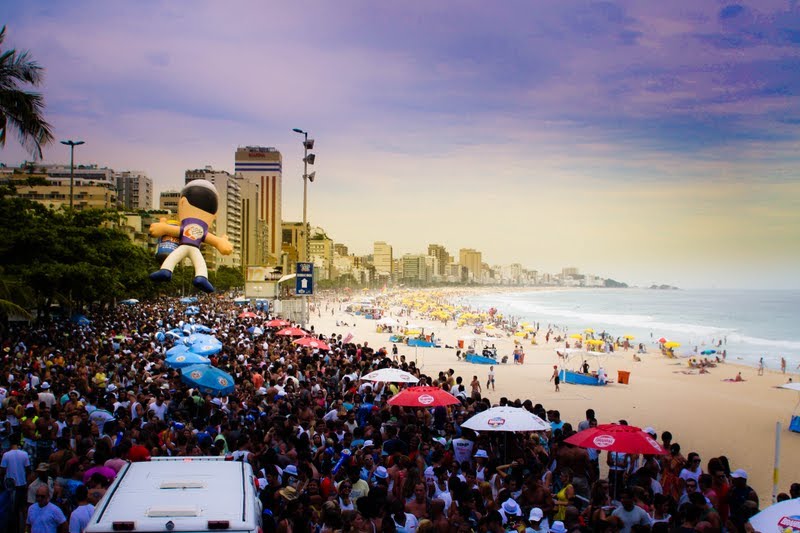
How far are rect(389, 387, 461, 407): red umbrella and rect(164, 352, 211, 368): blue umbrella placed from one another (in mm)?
6785

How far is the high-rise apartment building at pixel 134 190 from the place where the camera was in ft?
447

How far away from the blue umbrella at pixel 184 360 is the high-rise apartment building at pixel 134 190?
12922 centimetres

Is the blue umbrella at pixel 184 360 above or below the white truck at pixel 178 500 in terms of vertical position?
below

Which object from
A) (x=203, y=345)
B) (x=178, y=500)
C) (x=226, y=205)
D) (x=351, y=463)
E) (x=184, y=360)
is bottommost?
(x=351, y=463)

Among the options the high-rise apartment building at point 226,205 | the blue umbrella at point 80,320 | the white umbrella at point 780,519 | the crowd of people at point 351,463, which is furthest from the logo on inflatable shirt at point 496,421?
the high-rise apartment building at point 226,205

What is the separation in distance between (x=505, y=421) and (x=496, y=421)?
0.46 ft

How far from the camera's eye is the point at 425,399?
36.8 feet

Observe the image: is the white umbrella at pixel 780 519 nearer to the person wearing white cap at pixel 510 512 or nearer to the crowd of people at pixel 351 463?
the crowd of people at pixel 351 463

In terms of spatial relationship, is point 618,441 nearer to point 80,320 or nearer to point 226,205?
point 80,320

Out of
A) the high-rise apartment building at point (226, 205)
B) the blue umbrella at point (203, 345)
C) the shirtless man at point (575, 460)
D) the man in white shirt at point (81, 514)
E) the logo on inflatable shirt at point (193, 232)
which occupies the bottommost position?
the shirtless man at point (575, 460)

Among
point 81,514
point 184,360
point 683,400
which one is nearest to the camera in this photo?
point 81,514

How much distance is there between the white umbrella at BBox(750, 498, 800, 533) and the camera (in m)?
5.70

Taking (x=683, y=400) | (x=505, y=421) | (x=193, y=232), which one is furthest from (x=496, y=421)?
(x=683, y=400)

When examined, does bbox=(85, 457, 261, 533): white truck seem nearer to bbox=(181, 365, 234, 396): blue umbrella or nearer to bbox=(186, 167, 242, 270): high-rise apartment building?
bbox=(181, 365, 234, 396): blue umbrella
